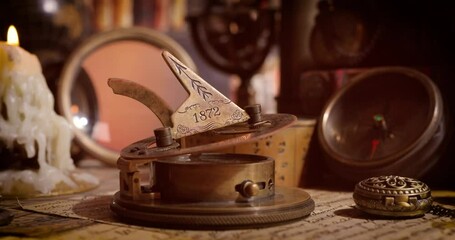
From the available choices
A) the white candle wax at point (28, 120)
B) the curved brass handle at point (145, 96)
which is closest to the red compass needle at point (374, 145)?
the curved brass handle at point (145, 96)

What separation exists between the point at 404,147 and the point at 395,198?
1.38ft

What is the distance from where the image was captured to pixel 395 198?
4.71ft

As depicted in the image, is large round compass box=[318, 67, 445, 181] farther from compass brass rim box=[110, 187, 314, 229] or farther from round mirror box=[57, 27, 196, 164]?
round mirror box=[57, 27, 196, 164]

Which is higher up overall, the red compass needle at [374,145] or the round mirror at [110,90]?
the round mirror at [110,90]

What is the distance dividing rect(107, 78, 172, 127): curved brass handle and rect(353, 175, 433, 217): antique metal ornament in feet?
1.77

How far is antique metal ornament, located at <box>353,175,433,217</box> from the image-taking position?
4.71 feet

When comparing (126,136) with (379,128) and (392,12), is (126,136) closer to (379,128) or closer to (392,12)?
(379,128)

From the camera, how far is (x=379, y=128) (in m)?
1.92

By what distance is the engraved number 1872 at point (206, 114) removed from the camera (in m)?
1.42

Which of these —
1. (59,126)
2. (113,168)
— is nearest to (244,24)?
(113,168)

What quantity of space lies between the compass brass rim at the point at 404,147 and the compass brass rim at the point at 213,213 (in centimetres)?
51

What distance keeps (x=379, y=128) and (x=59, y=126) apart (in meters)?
1.05

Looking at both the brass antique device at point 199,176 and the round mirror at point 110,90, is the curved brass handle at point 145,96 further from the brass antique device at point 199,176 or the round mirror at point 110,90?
the round mirror at point 110,90

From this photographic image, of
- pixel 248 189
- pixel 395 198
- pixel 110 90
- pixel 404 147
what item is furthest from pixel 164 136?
pixel 110 90
